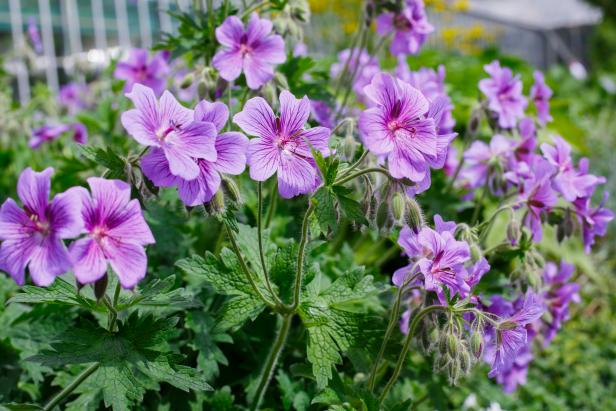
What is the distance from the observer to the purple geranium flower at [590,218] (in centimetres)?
185

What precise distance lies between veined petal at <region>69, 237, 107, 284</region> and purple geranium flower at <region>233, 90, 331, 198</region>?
0.33m

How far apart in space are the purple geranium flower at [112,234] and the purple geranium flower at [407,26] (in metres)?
1.33

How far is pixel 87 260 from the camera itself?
112 cm

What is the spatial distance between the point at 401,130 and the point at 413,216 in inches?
7.5

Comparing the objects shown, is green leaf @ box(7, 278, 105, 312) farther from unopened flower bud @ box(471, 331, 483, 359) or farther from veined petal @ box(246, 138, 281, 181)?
unopened flower bud @ box(471, 331, 483, 359)

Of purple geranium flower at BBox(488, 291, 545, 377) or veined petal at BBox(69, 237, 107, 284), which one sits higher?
veined petal at BBox(69, 237, 107, 284)

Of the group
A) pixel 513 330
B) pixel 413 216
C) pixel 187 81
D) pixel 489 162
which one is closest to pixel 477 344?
pixel 513 330

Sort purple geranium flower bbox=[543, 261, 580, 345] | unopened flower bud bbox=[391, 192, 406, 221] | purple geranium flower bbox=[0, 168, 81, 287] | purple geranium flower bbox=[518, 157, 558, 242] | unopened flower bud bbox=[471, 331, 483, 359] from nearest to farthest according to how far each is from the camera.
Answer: purple geranium flower bbox=[0, 168, 81, 287] → unopened flower bud bbox=[391, 192, 406, 221] → unopened flower bud bbox=[471, 331, 483, 359] → purple geranium flower bbox=[518, 157, 558, 242] → purple geranium flower bbox=[543, 261, 580, 345]

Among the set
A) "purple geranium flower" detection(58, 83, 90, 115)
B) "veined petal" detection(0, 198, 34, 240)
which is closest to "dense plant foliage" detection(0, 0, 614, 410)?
"veined petal" detection(0, 198, 34, 240)

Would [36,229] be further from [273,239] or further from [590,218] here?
[590,218]

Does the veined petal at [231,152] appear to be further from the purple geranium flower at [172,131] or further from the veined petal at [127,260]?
the veined petal at [127,260]

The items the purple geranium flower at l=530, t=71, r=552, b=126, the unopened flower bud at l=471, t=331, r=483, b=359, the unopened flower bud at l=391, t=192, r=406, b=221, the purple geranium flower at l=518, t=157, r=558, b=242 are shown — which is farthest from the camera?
the purple geranium flower at l=530, t=71, r=552, b=126

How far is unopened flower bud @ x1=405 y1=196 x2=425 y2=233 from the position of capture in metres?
1.42

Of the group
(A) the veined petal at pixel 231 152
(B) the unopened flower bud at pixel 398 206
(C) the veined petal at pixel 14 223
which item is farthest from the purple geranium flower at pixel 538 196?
(C) the veined petal at pixel 14 223
